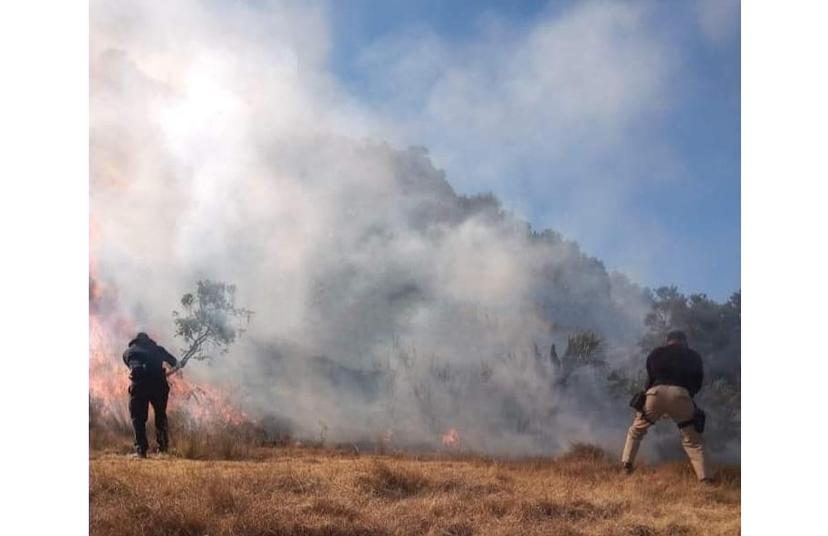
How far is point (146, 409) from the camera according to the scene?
5.11 metres

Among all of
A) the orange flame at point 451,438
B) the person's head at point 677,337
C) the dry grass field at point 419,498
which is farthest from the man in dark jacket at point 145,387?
the person's head at point 677,337

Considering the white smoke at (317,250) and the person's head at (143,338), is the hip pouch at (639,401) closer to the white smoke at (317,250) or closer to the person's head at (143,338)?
the white smoke at (317,250)

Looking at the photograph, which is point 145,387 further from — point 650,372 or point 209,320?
point 650,372

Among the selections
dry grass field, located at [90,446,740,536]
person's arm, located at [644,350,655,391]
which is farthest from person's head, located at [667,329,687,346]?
dry grass field, located at [90,446,740,536]

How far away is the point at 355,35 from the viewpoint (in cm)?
485

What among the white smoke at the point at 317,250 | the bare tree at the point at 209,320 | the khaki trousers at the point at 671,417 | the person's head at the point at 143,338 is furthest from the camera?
the person's head at the point at 143,338

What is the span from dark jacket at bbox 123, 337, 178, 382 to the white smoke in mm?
83

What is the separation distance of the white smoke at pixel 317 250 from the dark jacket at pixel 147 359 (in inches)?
3.3

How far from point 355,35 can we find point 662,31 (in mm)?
1534

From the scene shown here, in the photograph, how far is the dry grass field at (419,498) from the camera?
4.54 meters

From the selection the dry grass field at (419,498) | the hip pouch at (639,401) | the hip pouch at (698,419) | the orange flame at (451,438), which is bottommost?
the dry grass field at (419,498)

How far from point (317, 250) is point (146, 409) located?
4.24 ft

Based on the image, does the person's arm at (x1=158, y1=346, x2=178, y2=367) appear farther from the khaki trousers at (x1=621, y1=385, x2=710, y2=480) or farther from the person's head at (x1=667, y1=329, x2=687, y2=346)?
the person's head at (x1=667, y1=329, x2=687, y2=346)
